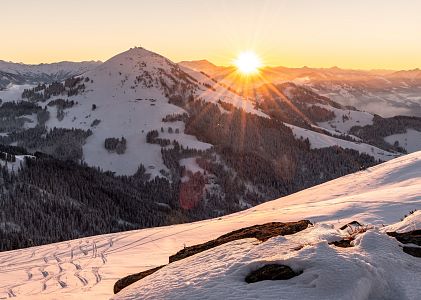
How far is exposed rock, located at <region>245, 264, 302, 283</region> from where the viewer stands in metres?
9.36

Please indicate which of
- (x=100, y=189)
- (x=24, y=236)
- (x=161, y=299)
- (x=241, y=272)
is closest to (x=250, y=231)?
(x=241, y=272)

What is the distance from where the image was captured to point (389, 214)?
22078 mm

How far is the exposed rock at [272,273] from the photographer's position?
936 centimetres

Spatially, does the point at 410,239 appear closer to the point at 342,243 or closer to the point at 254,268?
the point at 342,243

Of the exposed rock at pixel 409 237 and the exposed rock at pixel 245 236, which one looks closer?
the exposed rock at pixel 409 237

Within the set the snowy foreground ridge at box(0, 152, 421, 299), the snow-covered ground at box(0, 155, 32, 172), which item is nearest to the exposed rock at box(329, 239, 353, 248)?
the snowy foreground ridge at box(0, 152, 421, 299)

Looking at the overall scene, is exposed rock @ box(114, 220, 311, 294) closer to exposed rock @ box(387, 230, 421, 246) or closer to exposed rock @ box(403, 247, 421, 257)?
exposed rock @ box(387, 230, 421, 246)

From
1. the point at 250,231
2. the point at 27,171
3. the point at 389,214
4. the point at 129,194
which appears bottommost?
the point at 129,194

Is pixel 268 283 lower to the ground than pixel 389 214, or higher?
higher

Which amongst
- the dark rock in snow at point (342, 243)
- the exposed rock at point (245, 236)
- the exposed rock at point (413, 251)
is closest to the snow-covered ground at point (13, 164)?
the exposed rock at point (245, 236)

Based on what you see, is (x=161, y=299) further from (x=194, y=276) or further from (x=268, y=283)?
(x=268, y=283)

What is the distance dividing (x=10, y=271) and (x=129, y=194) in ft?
491

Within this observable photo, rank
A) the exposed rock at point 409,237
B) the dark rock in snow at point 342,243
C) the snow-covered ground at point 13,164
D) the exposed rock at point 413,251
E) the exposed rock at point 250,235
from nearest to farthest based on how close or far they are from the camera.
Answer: the exposed rock at point 413,251 → the dark rock in snow at point 342,243 → the exposed rock at point 409,237 → the exposed rock at point 250,235 → the snow-covered ground at point 13,164

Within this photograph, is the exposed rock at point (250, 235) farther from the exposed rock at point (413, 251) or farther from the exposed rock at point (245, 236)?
the exposed rock at point (413, 251)
